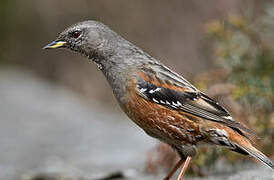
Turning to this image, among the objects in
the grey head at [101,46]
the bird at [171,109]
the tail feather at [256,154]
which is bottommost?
the tail feather at [256,154]

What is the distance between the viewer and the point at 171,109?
19.2ft

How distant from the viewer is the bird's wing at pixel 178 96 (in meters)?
5.83

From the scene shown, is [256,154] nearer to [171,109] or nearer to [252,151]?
[252,151]

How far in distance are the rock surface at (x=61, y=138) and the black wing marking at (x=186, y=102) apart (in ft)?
2.25

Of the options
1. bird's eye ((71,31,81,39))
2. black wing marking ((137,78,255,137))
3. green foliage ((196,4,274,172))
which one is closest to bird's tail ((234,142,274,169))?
black wing marking ((137,78,255,137))

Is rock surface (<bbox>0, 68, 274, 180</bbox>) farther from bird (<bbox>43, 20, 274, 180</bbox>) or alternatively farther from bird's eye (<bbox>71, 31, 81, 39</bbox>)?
bird's eye (<bbox>71, 31, 81, 39</bbox>)

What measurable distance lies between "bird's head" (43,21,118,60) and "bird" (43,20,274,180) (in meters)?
0.14

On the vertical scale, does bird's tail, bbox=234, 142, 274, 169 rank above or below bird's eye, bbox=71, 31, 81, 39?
below

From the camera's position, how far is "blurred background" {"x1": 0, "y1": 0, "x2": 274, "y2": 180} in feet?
22.9

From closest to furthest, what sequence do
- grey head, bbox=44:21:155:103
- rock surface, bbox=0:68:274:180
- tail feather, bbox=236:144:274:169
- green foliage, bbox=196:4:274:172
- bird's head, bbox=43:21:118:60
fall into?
tail feather, bbox=236:144:274:169
grey head, bbox=44:21:155:103
bird's head, bbox=43:21:118:60
green foliage, bbox=196:4:274:172
rock surface, bbox=0:68:274:180

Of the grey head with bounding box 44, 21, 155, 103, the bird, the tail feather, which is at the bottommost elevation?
the tail feather

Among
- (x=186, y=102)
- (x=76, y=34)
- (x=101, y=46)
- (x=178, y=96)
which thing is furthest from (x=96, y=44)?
(x=186, y=102)

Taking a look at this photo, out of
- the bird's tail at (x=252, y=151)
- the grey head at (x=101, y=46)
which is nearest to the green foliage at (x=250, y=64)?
the bird's tail at (x=252, y=151)

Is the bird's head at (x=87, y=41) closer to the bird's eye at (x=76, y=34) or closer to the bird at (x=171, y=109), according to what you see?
the bird's eye at (x=76, y=34)
